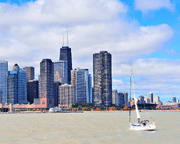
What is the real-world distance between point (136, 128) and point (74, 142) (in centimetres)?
3456

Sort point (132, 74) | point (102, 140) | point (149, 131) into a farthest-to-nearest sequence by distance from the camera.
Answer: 1. point (132, 74)
2. point (149, 131)
3. point (102, 140)

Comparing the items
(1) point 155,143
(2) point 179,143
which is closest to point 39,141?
(1) point 155,143

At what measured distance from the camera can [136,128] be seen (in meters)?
102

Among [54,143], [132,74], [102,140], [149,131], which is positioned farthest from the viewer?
[132,74]

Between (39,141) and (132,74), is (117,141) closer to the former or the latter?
(39,141)

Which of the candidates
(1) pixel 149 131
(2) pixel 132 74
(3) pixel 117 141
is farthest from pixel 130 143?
(2) pixel 132 74

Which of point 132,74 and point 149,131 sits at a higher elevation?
point 132,74

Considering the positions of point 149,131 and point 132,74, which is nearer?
point 149,131

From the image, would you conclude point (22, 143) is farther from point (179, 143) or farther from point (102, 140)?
point (179, 143)

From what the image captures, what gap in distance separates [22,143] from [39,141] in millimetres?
4176

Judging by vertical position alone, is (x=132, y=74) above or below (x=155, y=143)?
above

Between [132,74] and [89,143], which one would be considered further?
[132,74]

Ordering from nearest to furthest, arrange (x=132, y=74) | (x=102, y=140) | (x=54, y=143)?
(x=54, y=143), (x=102, y=140), (x=132, y=74)

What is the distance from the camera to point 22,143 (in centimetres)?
7069
